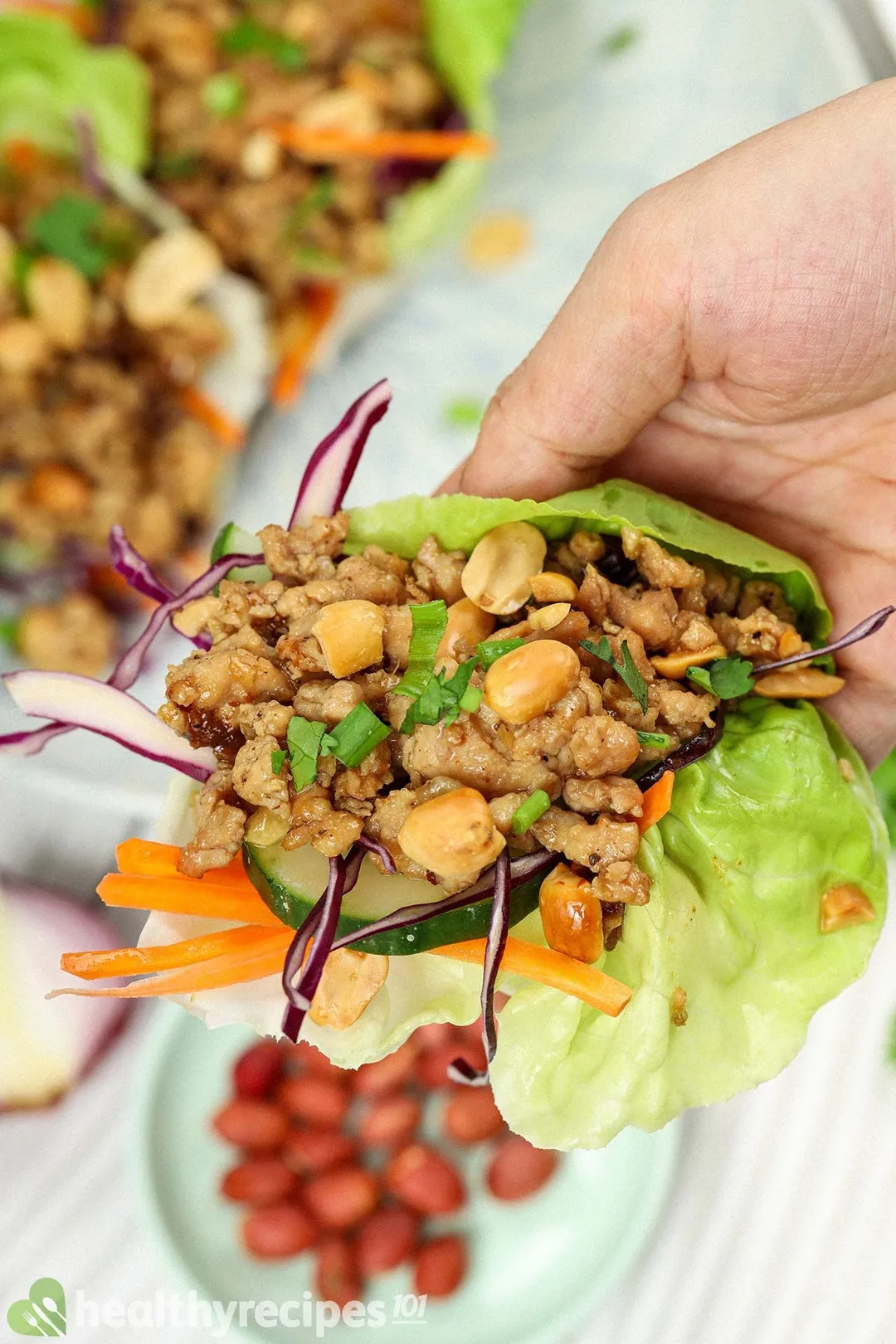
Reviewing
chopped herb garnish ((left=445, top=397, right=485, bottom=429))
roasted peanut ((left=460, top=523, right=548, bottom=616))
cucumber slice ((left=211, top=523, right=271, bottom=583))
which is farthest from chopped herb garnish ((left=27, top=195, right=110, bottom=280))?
roasted peanut ((left=460, top=523, right=548, bottom=616))

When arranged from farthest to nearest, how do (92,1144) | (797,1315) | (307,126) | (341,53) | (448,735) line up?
1. (341,53)
2. (307,126)
3. (92,1144)
4. (797,1315)
5. (448,735)

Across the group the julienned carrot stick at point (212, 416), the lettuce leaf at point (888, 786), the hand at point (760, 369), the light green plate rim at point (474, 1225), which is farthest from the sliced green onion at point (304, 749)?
the julienned carrot stick at point (212, 416)

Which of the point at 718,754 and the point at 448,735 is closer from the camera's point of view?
the point at 448,735

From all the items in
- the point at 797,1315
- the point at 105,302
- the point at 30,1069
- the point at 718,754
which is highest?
the point at 105,302

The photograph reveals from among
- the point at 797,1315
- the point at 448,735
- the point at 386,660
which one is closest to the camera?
the point at 448,735

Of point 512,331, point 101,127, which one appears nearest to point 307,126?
point 101,127

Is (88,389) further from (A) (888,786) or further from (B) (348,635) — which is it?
(A) (888,786)

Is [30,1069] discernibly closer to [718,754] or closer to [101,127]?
[718,754]
